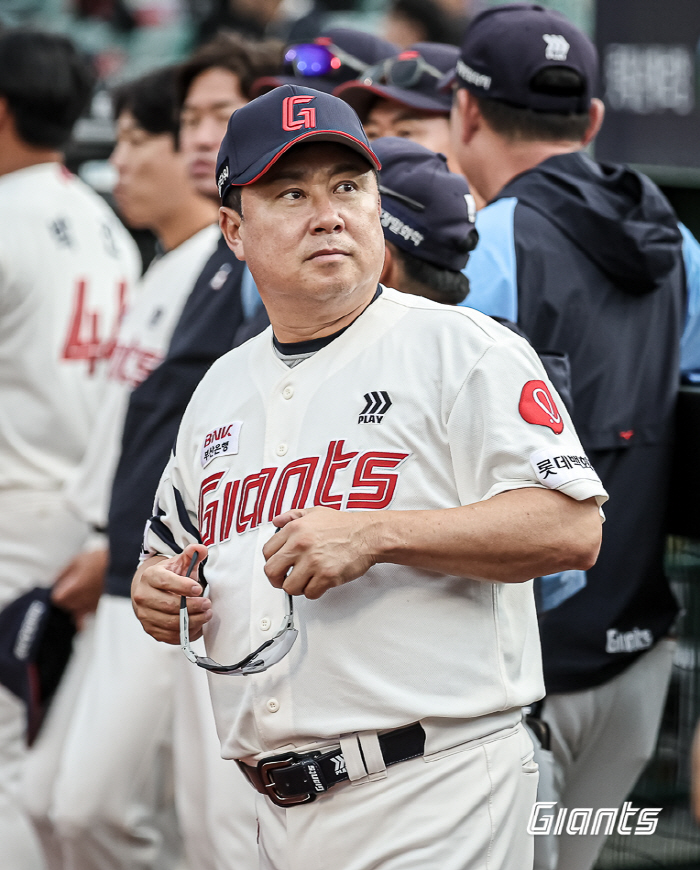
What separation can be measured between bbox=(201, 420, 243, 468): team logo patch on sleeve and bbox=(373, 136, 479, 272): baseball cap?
58cm

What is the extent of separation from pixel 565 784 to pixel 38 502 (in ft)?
6.63

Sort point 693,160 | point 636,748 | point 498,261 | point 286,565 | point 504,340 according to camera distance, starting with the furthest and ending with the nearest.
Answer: point 693,160 < point 636,748 < point 498,261 < point 504,340 < point 286,565

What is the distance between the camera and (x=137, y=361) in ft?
12.0

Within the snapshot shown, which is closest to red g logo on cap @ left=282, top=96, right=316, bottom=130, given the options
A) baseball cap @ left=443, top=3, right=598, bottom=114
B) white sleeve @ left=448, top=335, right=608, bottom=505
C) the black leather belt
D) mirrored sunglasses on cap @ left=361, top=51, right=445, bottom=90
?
white sleeve @ left=448, top=335, right=608, bottom=505

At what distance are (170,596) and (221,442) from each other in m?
0.27

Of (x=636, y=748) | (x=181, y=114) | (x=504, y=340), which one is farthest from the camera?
(x=181, y=114)

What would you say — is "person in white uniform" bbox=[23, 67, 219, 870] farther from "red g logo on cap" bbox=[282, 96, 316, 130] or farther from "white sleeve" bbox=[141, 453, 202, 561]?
"red g logo on cap" bbox=[282, 96, 316, 130]

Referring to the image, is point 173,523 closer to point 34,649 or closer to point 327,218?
point 327,218

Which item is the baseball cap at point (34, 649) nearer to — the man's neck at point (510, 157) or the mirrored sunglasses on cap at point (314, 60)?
the mirrored sunglasses on cap at point (314, 60)

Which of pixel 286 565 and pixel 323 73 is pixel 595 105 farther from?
pixel 286 565

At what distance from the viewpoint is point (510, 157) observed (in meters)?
3.07

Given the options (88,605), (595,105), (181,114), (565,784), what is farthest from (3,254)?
(565,784)

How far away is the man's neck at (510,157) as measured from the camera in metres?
3.06

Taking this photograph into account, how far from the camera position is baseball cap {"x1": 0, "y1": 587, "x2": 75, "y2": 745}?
384 centimetres
